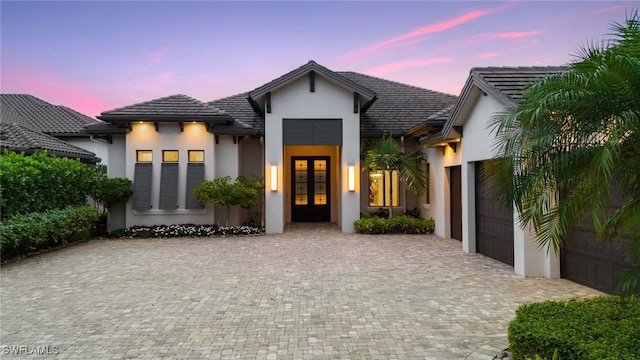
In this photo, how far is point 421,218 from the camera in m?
14.7

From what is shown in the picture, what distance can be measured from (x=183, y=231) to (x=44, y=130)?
13043 mm

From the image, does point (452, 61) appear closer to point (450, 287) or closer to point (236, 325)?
point (450, 287)

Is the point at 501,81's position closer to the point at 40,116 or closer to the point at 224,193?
the point at 224,193

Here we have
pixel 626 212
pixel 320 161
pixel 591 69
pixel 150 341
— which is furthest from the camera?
pixel 320 161

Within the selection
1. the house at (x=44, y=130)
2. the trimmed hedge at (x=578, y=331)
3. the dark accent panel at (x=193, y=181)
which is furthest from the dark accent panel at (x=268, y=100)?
the trimmed hedge at (x=578, y=331)

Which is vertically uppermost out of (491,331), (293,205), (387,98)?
(387,98)

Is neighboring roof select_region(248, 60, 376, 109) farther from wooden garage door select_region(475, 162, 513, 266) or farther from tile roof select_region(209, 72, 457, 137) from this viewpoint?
wooden garage door select_region(475, 162, 513, 266)

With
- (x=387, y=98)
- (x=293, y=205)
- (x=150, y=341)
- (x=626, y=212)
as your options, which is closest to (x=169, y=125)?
(x=293, y=205)

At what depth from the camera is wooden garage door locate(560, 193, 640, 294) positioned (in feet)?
19.8

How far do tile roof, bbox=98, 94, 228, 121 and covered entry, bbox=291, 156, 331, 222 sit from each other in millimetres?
4594

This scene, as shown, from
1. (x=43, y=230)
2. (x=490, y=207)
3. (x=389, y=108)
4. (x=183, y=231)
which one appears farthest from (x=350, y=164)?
(x=43, y=230)

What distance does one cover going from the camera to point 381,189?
15.6 metres

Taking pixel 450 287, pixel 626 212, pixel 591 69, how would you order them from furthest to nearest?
pixel 450 287 < pixel 626 212 < pixel 591 69

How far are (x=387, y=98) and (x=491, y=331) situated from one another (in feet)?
48.0
